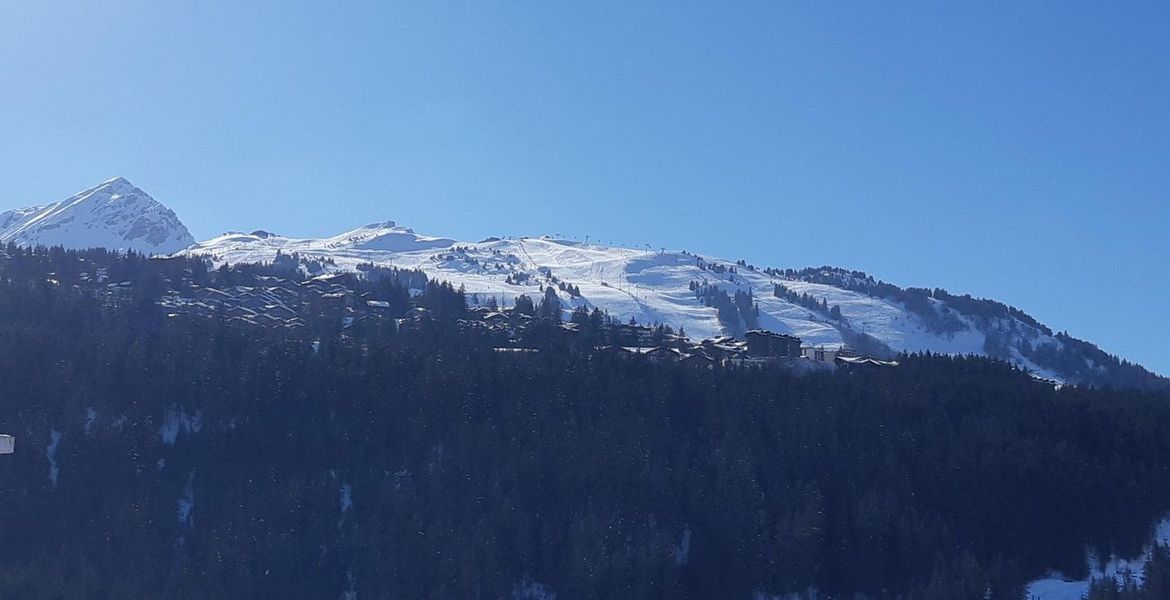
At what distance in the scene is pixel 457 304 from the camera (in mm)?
190750

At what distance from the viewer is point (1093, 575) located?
367 feet

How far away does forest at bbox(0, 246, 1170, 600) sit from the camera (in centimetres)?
11212

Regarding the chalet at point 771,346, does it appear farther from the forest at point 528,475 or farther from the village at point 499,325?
the forest at point 528,475

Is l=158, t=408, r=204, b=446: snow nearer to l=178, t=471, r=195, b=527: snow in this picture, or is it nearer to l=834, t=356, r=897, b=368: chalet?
l=178, t=471, r=195, b=527: snow

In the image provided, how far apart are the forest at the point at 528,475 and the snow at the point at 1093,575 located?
113 cm

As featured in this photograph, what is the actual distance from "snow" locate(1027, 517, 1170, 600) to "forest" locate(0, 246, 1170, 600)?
113 cm

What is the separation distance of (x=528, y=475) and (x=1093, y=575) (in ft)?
148

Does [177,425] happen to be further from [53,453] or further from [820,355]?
[820,355]

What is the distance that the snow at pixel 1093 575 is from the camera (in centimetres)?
10781

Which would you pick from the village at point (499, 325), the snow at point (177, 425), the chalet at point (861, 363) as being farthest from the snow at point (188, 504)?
the chalet at point (861, 363)

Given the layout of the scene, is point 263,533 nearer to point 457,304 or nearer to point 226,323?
point 226,323

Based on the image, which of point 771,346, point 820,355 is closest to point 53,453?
point 771,346

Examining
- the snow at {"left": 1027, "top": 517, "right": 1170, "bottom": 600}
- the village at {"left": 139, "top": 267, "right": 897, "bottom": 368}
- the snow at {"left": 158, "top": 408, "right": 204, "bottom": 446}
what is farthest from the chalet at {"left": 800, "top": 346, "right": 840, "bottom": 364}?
the snow at {"left": 158, "top": 408, "right": 204, "bottom": 446}

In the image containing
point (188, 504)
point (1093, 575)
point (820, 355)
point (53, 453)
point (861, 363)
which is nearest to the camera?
point (1093, 575)
